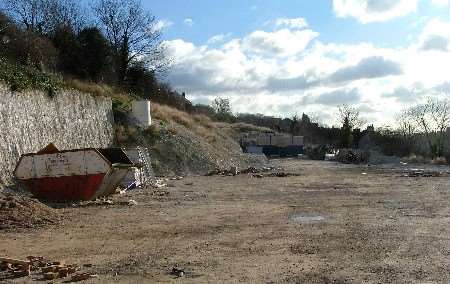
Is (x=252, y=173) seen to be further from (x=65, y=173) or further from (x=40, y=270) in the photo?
(x=40, y=270)

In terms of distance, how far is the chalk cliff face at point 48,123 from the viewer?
22156 millimetres

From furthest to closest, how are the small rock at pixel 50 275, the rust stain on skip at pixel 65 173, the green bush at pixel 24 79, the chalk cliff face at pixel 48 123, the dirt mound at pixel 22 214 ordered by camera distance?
the green bush at pixel 24 79 → the chalk cliff face at pixel 48 123 → the rust stain on skip at pixel 65 173 → the dirt mound at pixel 22 214 → the small rock at pixel 50 275

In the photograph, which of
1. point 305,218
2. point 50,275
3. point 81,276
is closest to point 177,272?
point 81,276

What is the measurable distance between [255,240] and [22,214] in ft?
19.1

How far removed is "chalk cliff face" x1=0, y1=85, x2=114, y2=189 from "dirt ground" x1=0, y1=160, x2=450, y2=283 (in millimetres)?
6010

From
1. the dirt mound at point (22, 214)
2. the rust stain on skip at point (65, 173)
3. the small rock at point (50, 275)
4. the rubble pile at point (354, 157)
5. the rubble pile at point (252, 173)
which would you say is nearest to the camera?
the small rock at point (50, 275)

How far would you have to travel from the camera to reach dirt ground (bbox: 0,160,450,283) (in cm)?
859

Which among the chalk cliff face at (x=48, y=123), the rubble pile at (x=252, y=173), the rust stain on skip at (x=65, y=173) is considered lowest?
the rubble pile at (x=252, y=173)

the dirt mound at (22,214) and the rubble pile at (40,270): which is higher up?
the dirt mound at (22,214)

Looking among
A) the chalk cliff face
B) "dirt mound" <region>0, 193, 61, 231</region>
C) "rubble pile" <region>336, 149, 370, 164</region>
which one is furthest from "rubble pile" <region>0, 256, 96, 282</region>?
"rubble pile" <region>336, 149, 370, 164</region>

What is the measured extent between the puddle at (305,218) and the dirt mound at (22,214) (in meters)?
5.80

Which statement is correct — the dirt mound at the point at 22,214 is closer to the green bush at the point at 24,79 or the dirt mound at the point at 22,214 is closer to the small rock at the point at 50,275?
the small rock at the point at 50,275

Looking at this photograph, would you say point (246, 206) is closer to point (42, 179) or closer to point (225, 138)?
point (42, 179)

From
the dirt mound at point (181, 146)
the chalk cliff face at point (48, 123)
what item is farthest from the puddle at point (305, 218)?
the dirt mound at point (181, 146)
